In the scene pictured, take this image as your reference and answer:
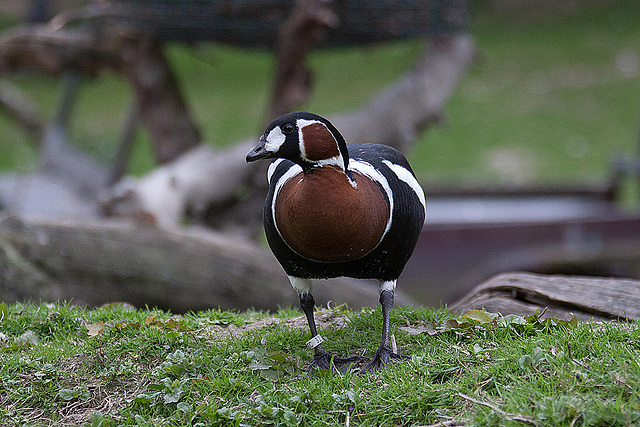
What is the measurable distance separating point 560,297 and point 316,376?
1397 millimetres

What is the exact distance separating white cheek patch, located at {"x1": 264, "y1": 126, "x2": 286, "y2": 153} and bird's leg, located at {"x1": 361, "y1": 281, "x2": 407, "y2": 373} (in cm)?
84

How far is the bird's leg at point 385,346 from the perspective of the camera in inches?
112

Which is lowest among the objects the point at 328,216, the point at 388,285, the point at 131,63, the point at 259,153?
the point at 388,285

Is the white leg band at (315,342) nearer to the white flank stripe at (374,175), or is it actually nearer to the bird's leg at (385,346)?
the bird's leg at (385,346)

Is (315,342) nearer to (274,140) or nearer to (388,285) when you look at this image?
(388,285)

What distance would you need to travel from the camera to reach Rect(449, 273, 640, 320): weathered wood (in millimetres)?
3326

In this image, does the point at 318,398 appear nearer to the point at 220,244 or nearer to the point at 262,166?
the point at 220,244

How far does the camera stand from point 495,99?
17.4 meters

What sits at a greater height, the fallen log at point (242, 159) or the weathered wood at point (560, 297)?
the fallen log at point (242, 159)

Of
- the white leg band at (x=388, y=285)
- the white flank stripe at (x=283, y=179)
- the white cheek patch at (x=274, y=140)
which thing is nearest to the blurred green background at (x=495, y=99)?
the white leg band at (x=388, y=285)

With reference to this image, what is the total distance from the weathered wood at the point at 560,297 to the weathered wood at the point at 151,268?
1607mm

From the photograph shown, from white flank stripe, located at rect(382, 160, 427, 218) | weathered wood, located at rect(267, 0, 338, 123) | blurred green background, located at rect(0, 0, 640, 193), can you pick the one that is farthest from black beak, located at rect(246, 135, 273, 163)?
blurred green background, located at rect(0, 0, 640, 193)

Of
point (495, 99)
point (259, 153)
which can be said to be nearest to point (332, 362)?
point (259, 153)

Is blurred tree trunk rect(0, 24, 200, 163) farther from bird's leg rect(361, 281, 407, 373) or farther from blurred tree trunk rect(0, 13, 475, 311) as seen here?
bird's leg rect(361, 281, 407, 373)
